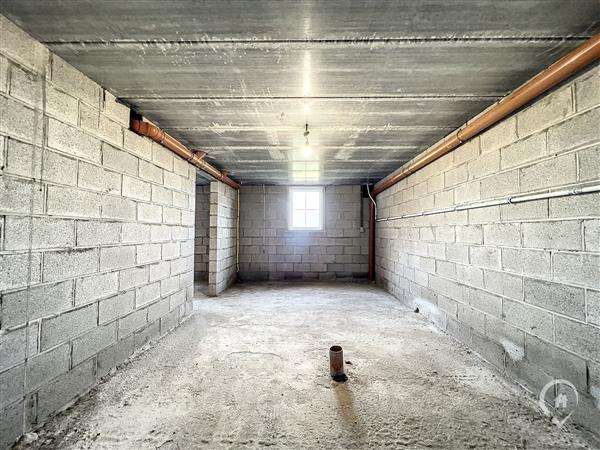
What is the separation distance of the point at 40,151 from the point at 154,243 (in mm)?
1311

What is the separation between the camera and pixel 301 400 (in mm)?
1770

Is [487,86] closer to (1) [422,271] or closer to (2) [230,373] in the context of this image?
(1) [422,271]

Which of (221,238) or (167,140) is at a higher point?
(167,140)

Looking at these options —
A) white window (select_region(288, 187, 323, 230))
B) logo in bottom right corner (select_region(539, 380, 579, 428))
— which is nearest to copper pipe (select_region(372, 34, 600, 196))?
logo in bottom right corner (select_region(539, 380, 579, 428))

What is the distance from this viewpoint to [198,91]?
2.05m

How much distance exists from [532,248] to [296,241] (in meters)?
4.59

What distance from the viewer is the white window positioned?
244 inches

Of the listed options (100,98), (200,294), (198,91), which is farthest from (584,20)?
(200,294)

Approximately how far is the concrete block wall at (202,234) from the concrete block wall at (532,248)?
4.87 m

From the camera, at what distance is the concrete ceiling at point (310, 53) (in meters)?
1.30

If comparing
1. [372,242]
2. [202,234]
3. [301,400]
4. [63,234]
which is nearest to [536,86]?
[301,400]

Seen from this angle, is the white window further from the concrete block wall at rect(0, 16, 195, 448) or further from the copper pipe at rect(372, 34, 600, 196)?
the concrete block wall at rect(0, 16, 195, 448)

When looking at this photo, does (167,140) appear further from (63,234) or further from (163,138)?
(63,234)

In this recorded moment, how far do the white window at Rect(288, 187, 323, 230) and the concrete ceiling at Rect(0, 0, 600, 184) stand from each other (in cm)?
349
